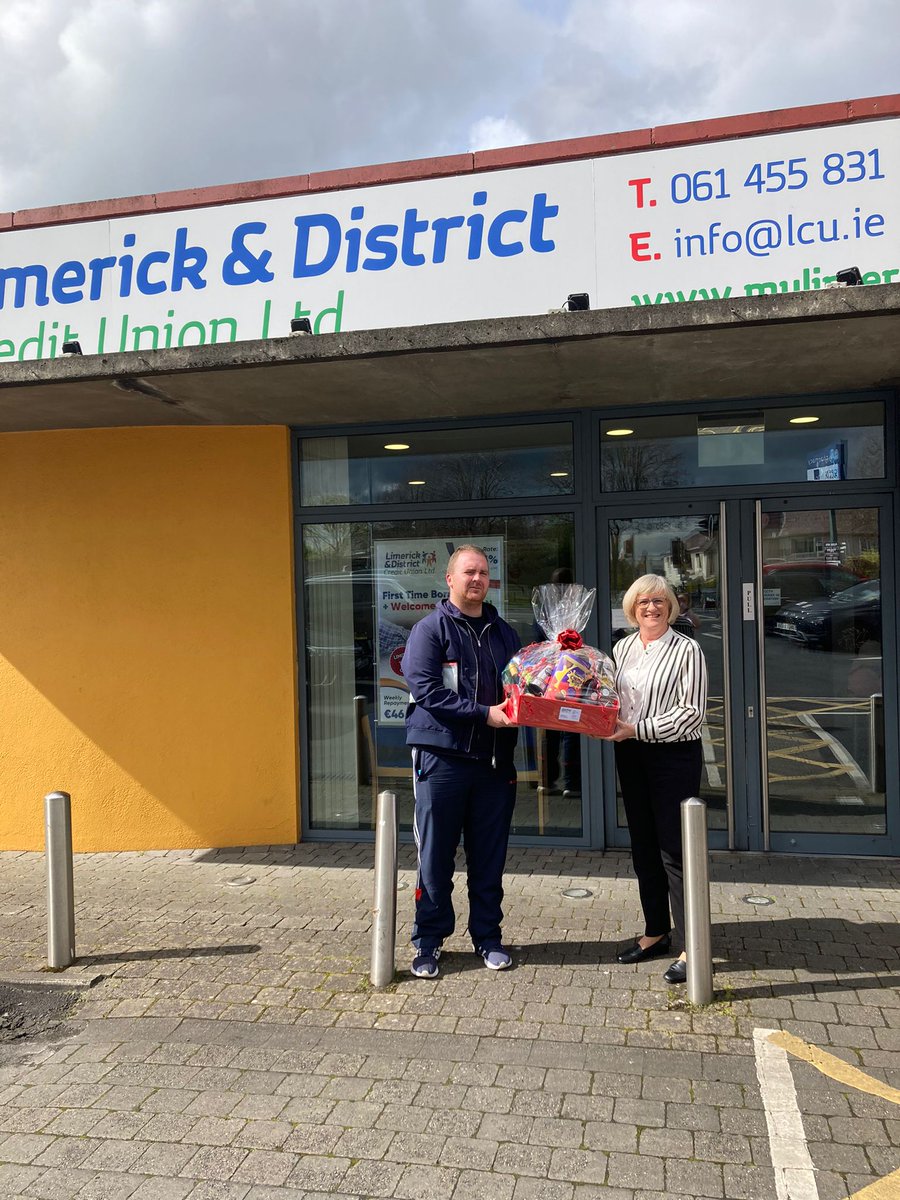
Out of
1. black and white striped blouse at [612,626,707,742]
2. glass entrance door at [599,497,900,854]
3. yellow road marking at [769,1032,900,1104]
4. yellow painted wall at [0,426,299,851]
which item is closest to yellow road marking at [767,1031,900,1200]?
yellow road marking at [769,1032,900,1104]

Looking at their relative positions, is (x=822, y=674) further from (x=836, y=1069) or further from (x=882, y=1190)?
(x=882, y=1190)

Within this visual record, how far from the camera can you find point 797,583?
6.12m

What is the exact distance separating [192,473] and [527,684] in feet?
12.3

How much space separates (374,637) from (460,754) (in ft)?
8.64

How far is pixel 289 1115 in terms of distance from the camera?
3.26m

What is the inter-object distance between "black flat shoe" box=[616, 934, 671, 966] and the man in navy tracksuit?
564mm

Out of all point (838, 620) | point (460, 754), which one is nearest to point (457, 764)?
point (460, 754)

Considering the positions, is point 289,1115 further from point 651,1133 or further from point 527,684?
point 527,684

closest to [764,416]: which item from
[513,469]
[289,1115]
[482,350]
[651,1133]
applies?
[513,469]

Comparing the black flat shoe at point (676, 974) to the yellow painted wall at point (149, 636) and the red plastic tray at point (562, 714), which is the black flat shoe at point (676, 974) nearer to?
the red plastic tray at point (562, 714)

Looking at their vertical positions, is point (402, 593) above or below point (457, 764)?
above

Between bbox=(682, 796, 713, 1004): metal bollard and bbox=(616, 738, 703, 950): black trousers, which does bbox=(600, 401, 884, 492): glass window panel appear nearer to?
bbox=(616, 738, 703, 950): black trousers

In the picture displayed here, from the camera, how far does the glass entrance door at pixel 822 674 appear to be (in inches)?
238

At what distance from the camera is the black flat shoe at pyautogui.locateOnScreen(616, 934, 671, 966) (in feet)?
14.6
